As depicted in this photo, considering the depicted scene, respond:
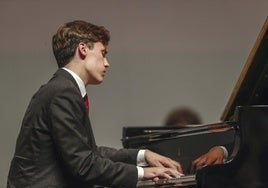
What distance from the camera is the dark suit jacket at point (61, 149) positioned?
1.69 m

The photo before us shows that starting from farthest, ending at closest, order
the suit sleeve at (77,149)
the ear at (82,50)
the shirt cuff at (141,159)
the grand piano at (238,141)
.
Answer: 1. the shirt cuff at (141,159)
2. the ear at (82,50)
3. the grand piano at (238,141)
4. the suit sleeve at (77,149)

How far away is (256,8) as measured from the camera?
382 centimetres

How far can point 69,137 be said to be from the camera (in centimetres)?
168

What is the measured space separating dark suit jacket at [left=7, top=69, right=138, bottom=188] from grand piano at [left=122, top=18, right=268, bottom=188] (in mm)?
246

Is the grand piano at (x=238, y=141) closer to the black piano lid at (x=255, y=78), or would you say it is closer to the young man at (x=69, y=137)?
the black piano lid at (x=255, y=78)

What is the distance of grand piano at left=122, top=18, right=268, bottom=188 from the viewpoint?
1.80 m

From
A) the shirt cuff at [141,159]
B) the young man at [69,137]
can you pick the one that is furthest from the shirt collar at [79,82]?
the shirt cuff at [141,159]

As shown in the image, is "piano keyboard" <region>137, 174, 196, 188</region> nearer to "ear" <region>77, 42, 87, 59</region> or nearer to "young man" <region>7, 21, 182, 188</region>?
"young man" <region>7, 21, 182, 188</region>

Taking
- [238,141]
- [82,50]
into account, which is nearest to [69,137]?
[82,50]

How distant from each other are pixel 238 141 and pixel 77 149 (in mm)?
603

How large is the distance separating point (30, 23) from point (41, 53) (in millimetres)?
237

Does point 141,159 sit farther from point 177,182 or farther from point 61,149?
point 61,149

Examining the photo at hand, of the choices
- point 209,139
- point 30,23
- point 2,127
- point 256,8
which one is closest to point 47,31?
point 30,23

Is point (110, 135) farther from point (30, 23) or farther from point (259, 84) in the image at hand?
point (259, 84)
